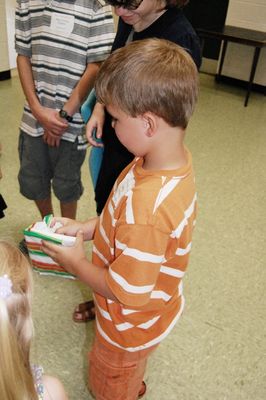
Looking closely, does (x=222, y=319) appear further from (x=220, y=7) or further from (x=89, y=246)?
(x=220, y=7)

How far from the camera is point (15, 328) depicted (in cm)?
62

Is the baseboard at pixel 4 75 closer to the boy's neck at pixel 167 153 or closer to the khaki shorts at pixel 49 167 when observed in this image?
the khaki shorts at pixel 49 167

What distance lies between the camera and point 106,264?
93 centimetres

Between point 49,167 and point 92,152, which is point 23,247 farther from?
point 92,152

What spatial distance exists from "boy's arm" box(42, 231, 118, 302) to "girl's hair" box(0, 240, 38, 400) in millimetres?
199

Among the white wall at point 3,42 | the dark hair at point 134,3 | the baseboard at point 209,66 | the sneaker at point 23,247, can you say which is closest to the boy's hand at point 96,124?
the dark hair at point 134,3

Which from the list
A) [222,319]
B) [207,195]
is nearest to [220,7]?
[207,195]

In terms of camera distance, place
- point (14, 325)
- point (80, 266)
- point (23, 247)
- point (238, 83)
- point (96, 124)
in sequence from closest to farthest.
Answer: point (14, 325)
point (80, 266)
point (96, 124)
point (23, 247)
point (238, 83)

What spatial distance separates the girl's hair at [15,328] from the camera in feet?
1.90

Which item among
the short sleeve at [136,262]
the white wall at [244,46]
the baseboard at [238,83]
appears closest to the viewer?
Result: the short sleeve at [136,262]

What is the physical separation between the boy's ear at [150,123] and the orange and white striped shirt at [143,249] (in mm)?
81

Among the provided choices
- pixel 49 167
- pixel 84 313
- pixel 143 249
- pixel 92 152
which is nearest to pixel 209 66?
pixel 49 167

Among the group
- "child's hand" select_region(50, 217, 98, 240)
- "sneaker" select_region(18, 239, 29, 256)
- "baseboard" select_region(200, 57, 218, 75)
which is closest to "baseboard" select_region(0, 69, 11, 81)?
"baseboard" select_region(200, 57, 218, 75)

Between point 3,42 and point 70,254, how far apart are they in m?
3.64
